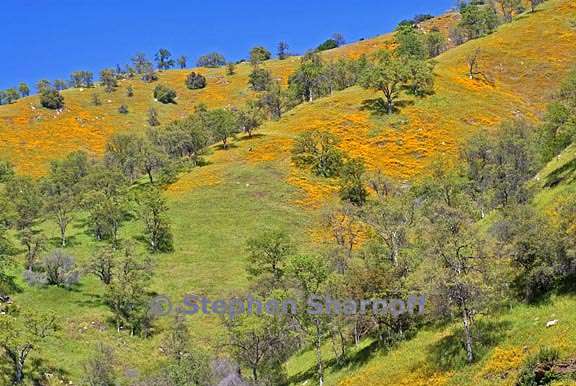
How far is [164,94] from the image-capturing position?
190875mm

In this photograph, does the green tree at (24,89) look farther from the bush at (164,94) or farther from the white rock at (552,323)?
the white rock at (552,323)

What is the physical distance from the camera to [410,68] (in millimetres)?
125125

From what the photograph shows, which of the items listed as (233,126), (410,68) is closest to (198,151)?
(233,126)

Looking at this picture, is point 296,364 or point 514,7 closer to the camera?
point 296,364

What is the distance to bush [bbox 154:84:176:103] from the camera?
191125mm

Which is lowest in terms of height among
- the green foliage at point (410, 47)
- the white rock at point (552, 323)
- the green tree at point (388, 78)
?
the white rock at point (552, 323)

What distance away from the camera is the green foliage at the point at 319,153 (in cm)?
9806

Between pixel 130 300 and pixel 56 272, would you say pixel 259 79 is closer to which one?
pixel 56 272

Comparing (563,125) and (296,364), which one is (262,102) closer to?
(563,125)

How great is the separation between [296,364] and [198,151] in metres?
69.9

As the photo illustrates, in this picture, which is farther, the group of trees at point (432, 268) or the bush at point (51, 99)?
the bush at point (51, 99)

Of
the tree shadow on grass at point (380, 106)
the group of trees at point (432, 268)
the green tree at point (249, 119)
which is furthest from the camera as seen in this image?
the tree shadow on grass at point (380, 106)

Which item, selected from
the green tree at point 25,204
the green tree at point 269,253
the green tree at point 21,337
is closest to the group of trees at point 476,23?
the green tree at point 269,253

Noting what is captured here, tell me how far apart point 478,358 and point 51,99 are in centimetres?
16317
